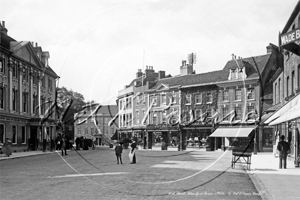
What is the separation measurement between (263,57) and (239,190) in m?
39.7

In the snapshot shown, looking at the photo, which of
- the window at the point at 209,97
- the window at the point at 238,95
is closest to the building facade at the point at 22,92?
the window at the point at 209,97

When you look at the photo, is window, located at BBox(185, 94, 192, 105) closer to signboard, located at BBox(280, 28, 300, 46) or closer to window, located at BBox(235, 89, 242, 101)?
window, located at BBox(235, 89, 242, 101)

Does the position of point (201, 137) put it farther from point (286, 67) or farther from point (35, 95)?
point (286, 67)

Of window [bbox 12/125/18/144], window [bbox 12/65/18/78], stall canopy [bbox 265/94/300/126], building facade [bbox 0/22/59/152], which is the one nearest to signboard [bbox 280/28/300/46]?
stall canopy [bbox 265/94/300/126]

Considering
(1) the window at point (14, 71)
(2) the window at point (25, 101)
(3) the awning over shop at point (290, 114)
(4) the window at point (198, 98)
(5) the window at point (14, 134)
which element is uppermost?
(1) the window at point (14, 71)

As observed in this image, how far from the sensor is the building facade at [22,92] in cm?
3575

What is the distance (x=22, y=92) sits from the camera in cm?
3988

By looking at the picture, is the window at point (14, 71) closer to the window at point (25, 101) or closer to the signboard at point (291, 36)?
the window at point (25, 101)

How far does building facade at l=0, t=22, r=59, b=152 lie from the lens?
35.8 metres

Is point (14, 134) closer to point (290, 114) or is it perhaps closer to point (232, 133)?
point (232, 133)

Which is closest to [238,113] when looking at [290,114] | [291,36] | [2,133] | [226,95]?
[226,95]

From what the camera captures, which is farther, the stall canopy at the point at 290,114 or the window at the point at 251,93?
the window at the point at 251,93

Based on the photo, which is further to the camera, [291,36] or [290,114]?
[291,36]

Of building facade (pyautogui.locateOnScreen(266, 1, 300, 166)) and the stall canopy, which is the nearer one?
the stall canopy
